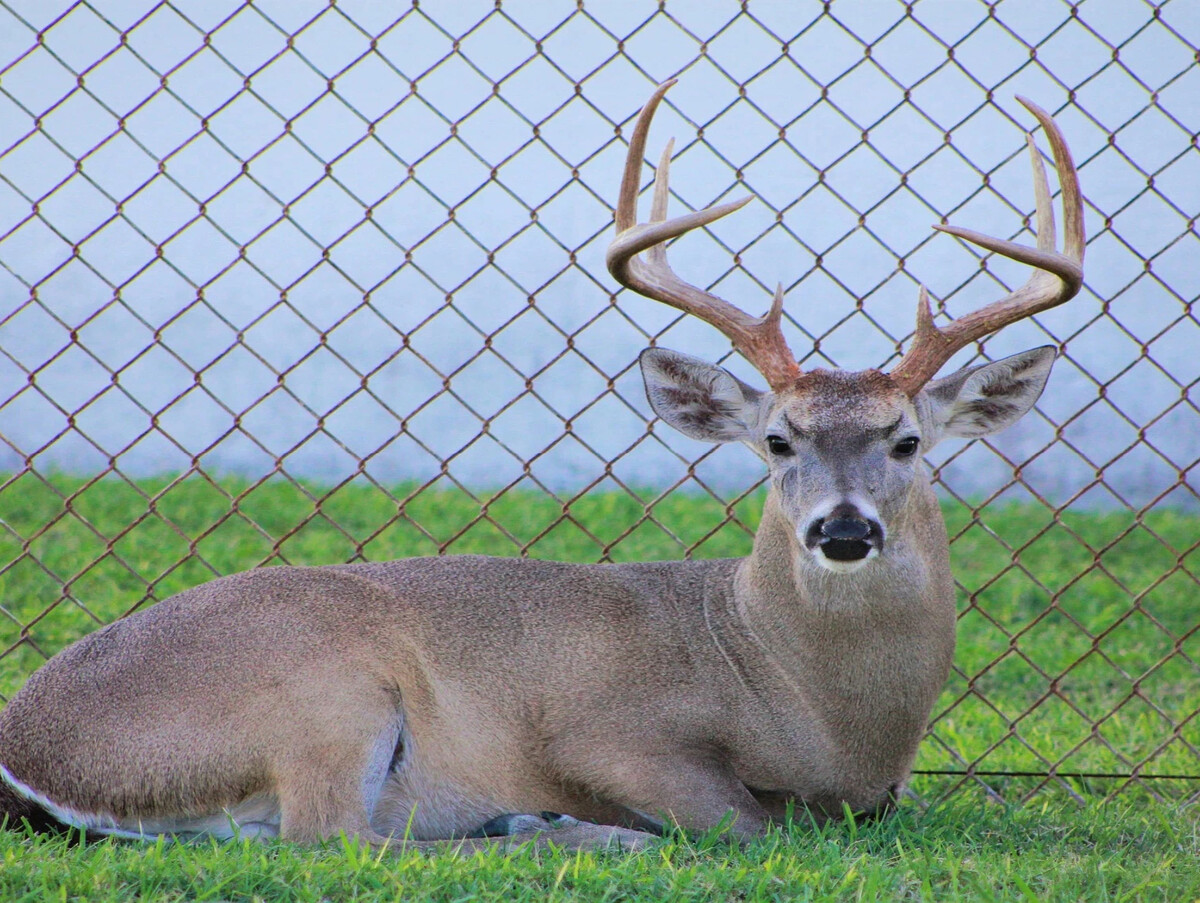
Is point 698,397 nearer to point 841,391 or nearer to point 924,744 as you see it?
point 841,391

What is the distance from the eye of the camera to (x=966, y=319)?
393 centimetres

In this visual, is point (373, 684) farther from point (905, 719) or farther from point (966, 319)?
point (966, 319)

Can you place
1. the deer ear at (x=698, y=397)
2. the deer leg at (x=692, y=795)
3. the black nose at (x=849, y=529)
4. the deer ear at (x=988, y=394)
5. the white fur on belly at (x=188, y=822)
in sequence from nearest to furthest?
1. the black nose at (x=849, y=529)
2. the white fur on belly at (x=188, y=822)
3. the deer leg at (x=692, y=795)
4. the deer ear at (x=988, y=394)
5. the deer ear at (x=698, y=397)

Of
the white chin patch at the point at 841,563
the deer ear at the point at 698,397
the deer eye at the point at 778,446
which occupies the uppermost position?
the deer ear at the point at 698,397

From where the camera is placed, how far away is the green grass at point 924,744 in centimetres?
304

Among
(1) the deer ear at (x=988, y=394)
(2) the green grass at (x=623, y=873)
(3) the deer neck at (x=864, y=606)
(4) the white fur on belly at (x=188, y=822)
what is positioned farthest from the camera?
(1) the deer ear at (x=988, y=394)

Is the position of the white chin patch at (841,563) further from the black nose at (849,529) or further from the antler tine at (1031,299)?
the antler tine at (1031,299)

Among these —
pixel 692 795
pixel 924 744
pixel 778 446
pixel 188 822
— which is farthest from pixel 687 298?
pixel 924 744

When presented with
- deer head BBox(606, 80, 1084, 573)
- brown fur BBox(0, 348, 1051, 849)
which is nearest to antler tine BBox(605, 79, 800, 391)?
deer head BBox(606, 80, 1084, 573)

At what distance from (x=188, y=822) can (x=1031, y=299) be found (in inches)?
113

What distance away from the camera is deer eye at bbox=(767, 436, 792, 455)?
3916mm

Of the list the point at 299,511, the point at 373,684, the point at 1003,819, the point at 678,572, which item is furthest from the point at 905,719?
the point at 299,511

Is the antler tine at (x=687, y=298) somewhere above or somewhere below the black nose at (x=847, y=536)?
above

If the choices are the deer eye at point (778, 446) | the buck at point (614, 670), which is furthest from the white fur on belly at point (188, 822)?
the deer eye at point (778, 446)
